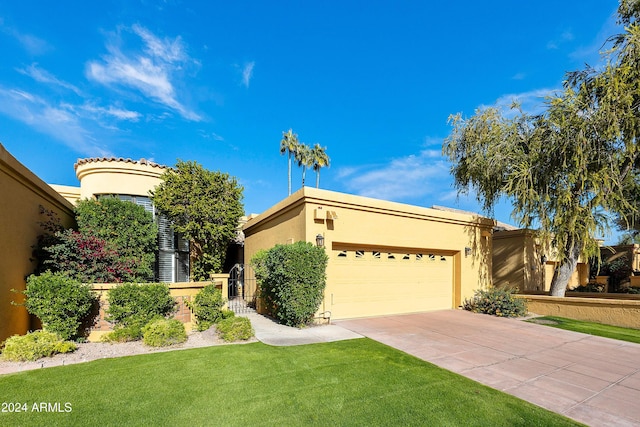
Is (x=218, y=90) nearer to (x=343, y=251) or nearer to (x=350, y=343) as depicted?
(x=343, y=251)

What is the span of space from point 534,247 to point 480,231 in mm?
5090

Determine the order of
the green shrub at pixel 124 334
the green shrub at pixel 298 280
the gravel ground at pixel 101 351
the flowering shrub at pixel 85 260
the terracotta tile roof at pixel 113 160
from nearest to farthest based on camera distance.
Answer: the gravel ground at pixel 101 351
the green shrub at pixel 124 334
the flowering shrub at pixel 85 260
the green shrub at pixel 298 280
the terracotta tile roof at pixel 113 160

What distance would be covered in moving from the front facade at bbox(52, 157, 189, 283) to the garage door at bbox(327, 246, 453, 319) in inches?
265

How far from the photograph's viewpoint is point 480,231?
1282 cm

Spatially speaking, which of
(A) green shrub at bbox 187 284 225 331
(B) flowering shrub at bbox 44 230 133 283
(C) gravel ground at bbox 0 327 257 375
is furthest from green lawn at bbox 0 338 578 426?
(B) flowering shrub at bbox 44 230 133 283

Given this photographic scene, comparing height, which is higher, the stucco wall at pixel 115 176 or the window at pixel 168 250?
the stucco wall at pixel 115 176

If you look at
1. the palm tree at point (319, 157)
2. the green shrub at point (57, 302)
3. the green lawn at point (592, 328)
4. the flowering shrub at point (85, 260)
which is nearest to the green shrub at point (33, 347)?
the green shrub at point (57, 302)

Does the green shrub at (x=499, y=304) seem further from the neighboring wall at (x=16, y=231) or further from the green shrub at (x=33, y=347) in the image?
the neighboring wall at (x=16, y=231)

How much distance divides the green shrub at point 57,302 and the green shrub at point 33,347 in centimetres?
31

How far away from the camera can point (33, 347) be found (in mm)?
5301

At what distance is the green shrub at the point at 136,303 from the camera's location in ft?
22.0

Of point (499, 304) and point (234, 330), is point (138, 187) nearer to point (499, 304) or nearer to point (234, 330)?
point (234, 330)

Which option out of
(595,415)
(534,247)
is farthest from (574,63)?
(595,415)

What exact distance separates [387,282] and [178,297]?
655 centimetres
